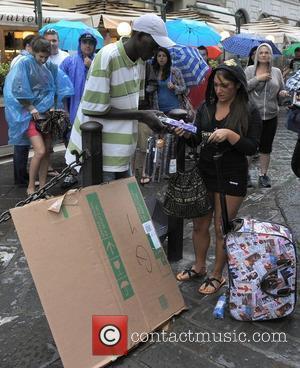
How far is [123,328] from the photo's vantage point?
253 centimetres

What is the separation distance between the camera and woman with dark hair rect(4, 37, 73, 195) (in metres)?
5.13

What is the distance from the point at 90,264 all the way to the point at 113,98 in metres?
0.99

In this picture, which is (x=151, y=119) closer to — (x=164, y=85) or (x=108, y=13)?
(x=164, y=85)

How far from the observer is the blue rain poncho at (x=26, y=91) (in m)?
5.13

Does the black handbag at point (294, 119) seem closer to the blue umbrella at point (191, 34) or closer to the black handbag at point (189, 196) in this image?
the black handbag at point (189, 196)

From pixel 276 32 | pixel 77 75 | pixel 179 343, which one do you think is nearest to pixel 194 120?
pixel 179 343

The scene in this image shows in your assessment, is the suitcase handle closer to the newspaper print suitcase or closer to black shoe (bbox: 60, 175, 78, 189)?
the newspaper print suitcase

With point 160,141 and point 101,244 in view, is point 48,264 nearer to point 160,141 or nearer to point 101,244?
point 101,244

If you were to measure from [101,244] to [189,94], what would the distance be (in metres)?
4.48

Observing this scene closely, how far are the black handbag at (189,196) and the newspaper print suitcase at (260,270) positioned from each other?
0.91 feet

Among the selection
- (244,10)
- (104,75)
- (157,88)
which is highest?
(104,75)

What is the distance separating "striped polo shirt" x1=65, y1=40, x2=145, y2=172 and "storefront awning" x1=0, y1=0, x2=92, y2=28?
6.07 metres

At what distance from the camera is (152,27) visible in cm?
265

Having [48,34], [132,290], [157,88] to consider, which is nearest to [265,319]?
[132,290]
